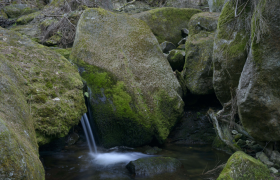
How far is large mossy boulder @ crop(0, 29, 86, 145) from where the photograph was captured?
3.79 meters

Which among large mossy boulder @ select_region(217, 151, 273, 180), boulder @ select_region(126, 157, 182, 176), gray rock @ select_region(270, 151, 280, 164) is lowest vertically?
boulder @ select_region(126, 157, 182, 176)

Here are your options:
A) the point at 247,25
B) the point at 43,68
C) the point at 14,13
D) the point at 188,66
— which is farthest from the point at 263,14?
the point at 14,13

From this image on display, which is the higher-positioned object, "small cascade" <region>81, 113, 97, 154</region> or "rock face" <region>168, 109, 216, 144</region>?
"small cascade" <region>81, 113, 97, 154</region>

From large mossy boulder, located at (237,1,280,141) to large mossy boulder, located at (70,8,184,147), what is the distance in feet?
7.50

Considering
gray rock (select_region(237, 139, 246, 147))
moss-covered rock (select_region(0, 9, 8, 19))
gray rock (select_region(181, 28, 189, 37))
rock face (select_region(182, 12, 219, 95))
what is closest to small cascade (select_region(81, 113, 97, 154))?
rock face (select_region(182, 12, 219, 95))

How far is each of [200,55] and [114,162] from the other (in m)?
3.91

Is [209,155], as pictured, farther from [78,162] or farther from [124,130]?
[78,162]

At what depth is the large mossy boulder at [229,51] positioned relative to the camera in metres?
4.57

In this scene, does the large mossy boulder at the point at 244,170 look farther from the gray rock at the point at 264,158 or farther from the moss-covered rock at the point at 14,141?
the moss-covered rock at the point at 14,141

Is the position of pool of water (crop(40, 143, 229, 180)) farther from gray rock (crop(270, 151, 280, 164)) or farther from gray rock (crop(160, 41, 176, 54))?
gray rock (crop(160, 41, 176, 54))

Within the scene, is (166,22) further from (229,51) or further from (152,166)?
(152,166)

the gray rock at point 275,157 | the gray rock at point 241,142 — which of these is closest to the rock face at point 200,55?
the gray rock at point 241,142

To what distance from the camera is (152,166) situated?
4480 mm

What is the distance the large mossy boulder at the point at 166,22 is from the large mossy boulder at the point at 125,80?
2185 mm
